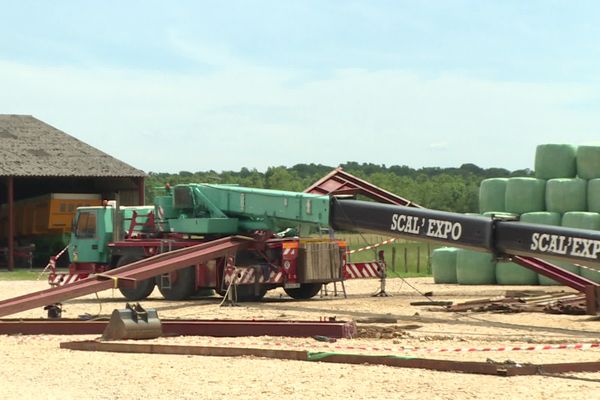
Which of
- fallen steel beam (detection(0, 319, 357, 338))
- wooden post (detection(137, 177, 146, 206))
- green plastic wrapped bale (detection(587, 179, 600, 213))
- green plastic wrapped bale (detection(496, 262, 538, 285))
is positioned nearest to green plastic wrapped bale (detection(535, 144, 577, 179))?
green plastic wrapped bale (detection(587, 179, 600, 213))

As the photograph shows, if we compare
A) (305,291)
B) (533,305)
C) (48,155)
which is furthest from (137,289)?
(48,155)

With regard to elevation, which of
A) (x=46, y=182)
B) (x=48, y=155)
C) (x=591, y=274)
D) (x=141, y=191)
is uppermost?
(x=48, y=155)

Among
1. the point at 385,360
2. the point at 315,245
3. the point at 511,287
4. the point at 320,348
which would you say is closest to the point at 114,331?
the point at 320,348

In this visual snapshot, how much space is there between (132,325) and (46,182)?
36.0 meters

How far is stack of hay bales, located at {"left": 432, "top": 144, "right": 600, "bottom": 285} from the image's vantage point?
2858cm

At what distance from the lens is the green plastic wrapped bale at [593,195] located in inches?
1118

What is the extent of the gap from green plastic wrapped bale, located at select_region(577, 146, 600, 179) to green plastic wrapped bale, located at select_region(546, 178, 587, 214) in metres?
0.23

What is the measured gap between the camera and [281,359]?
14.0 m

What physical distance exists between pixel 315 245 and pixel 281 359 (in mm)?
10721

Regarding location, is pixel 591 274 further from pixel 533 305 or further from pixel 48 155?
pixel 48 155

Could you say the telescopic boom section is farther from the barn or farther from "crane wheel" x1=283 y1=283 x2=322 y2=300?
the barn

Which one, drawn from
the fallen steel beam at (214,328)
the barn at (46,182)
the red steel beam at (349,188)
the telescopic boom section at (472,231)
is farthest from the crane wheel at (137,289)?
the barn at (46,182)

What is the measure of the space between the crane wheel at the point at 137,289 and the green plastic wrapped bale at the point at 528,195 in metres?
9.96

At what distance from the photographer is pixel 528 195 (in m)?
29.9
